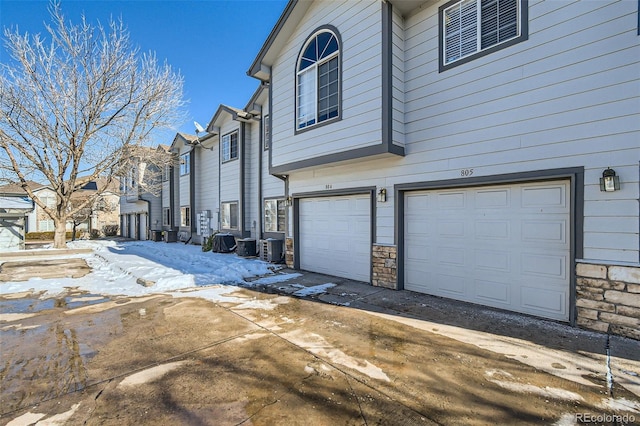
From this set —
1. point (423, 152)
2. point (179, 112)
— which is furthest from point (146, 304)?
point (179, 112)

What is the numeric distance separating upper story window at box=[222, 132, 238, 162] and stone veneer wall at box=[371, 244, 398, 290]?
926 centimetres

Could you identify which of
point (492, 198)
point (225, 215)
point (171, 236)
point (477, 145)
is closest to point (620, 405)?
point (492, 198)

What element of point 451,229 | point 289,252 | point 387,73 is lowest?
point 289,252

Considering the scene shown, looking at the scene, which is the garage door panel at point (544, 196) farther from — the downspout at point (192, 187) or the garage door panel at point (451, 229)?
the downspout at point (192, 187)

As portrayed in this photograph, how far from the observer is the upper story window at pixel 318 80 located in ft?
24.0

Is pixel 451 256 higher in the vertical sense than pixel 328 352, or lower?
higher

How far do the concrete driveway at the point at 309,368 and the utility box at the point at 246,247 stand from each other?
655 centimetres

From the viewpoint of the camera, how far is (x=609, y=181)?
4.12 metres

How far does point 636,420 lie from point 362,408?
225 centimetres

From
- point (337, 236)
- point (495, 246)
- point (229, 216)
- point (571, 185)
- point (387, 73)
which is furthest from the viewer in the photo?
point (229, 216)

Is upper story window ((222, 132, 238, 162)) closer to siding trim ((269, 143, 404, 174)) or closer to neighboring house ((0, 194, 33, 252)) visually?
siding trim ((269, 143, 404, 174))

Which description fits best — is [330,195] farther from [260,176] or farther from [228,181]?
[228,181]

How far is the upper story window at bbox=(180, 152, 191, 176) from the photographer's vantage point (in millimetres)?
17559

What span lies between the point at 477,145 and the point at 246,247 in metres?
9.17
